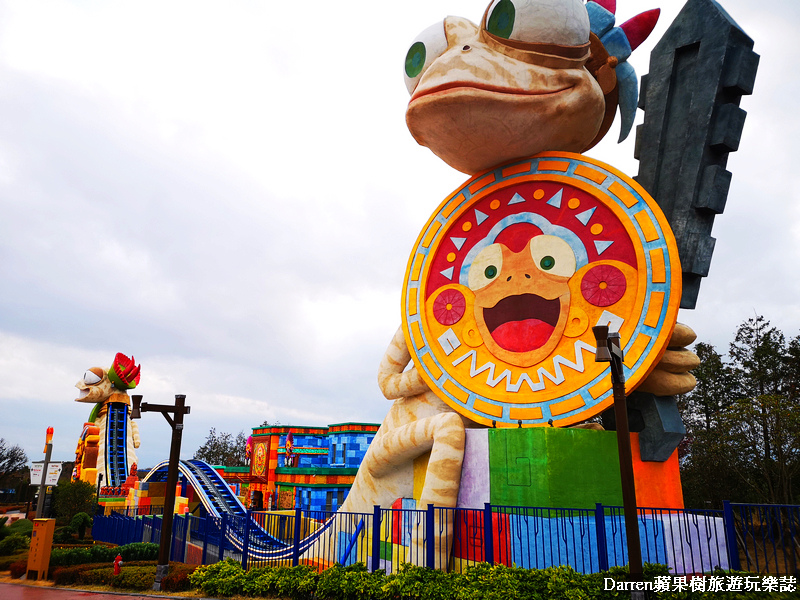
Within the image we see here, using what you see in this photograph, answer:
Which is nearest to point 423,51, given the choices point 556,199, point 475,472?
point 556,199

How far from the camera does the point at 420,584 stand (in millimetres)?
9359

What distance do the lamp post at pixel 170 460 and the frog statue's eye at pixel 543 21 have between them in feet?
39.5

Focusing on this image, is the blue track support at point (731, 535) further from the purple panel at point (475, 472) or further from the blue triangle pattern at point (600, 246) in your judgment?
the blue triangle pattern at point (600, 246)

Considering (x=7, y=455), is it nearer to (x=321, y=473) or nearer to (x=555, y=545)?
(x=321, y=473)

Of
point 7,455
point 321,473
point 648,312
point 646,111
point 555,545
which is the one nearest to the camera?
point 555,545

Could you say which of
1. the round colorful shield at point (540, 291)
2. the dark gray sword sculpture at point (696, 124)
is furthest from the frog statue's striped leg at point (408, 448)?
the dark gray sword sculpture at point (696, 124)

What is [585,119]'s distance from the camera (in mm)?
14875

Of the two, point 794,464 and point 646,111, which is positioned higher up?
point 646,111

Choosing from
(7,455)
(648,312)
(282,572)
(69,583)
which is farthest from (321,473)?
(7,455)

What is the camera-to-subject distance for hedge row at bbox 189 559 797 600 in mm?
8336

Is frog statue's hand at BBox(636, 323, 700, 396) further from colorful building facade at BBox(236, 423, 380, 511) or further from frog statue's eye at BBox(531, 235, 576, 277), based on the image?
colorful building facade at BBox(236, 423, 380, 511)

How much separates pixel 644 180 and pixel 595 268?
11.6ft

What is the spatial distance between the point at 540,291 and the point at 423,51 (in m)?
7.48

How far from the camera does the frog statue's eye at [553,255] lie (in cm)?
1375
